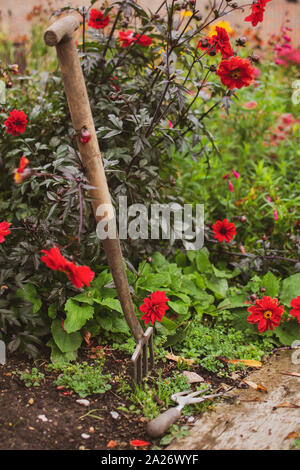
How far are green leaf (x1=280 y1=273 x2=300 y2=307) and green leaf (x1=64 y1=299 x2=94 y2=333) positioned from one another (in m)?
1.05

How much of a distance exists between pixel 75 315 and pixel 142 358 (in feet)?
1.16

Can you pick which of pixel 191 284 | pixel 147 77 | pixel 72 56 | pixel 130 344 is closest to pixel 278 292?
pixel 191 284

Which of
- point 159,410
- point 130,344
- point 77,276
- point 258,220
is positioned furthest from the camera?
point 258,220

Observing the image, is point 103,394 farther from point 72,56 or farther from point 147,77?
point 147,77

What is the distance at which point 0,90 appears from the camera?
2143 millimetres

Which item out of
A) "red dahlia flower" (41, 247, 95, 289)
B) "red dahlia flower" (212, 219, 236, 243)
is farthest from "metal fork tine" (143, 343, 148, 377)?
"red dahlia flower" (212, 219, 236, 243)

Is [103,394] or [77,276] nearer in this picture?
[77,276]

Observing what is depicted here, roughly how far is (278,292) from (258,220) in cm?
62

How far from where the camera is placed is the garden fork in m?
1.44

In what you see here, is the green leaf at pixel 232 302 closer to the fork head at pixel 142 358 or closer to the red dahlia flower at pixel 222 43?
the fork head at pixel 142 358

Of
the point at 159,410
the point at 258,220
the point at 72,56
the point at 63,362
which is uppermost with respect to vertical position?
the point at 72,56
